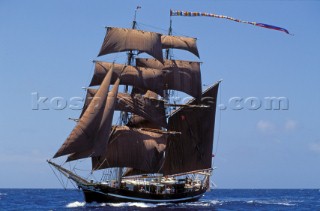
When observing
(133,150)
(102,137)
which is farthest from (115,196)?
(102,137)

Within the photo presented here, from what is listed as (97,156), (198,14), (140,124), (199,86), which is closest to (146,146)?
(140,124)

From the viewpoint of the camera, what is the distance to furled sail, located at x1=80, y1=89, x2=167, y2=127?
68.2 metres

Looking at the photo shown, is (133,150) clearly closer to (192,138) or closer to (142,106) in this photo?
(142,106)

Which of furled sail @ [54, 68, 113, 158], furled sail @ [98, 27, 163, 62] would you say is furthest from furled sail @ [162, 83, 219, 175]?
furled sail @ [54, 68, 113, 158]

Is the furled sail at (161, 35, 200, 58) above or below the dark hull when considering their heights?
above

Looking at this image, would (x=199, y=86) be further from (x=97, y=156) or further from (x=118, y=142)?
(x=97, y=156)

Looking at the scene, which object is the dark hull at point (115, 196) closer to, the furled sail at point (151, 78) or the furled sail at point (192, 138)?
the furled sail at point (192, 138)

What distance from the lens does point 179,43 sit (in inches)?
3002

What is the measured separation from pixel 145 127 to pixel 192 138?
23.1 ft

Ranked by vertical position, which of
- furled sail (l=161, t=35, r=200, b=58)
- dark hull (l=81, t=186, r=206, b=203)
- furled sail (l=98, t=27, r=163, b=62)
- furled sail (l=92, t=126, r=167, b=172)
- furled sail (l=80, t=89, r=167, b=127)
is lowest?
dark hull (l=81, t=186, r=206, b=203)

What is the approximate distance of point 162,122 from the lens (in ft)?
237

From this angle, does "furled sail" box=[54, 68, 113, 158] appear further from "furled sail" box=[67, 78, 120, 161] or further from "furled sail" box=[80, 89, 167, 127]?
"furled sail" box=[80, 89, 167, 127]

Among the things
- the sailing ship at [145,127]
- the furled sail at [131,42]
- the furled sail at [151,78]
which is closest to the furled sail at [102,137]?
the sailing ship at [145,127]

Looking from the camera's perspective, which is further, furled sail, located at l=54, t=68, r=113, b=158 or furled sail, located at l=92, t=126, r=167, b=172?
furled sail, located at l=92, t=126, r=167, b=172
